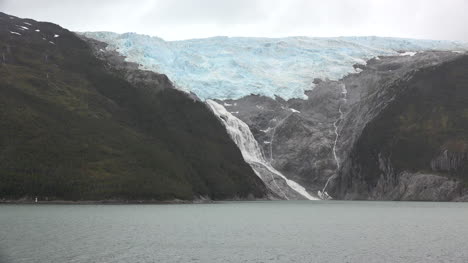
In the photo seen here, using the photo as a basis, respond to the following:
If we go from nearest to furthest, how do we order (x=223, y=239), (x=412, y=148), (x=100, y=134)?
(x=223, y=239) < (x=100, y=134) < (x=412, y=148)

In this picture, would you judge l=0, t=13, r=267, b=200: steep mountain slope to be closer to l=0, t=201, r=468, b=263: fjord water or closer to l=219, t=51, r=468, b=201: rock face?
l=219, t=51, r=468, b=201: rock face

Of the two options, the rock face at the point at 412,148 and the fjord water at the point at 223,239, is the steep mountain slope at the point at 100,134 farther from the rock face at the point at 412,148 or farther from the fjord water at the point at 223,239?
the fjord water at the point at 223,239

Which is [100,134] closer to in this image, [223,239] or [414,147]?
[223,239]

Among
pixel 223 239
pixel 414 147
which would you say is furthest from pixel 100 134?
pixel 414 147

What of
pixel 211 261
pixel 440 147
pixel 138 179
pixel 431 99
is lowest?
pixel 211 261

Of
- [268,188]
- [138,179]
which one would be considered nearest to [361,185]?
[268,188]

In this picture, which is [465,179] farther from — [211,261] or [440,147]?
[211,261]

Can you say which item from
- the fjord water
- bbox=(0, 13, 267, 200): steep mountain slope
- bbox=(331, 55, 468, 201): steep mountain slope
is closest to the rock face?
bbox=(331, 55, 468, 201): steep mountain slope
